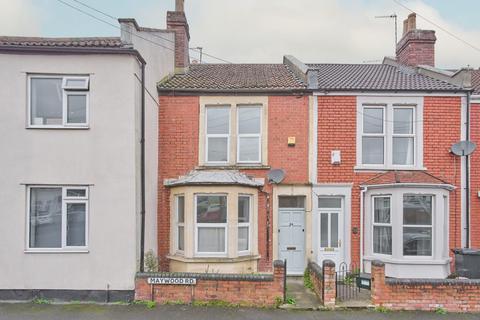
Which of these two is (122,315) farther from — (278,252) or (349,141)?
(349,141)

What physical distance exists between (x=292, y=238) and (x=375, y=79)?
566 centimetres

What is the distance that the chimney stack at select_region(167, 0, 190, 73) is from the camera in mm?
13781

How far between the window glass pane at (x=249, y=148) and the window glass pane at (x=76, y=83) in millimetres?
4568

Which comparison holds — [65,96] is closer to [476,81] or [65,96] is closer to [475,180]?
[475,180]

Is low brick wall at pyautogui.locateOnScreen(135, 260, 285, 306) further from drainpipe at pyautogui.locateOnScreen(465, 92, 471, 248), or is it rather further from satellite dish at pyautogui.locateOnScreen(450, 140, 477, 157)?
satellite dish at pyautogui.locateOnScreen(450, 140, 477, 157)

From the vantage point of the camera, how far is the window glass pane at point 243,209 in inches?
442

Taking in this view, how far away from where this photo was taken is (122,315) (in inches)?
325

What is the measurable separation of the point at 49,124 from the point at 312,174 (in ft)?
22.9

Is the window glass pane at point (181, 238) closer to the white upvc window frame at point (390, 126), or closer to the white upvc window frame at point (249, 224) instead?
the white upvc window frame at point (249, 224)

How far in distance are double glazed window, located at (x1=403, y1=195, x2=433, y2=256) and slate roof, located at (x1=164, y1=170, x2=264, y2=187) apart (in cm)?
403

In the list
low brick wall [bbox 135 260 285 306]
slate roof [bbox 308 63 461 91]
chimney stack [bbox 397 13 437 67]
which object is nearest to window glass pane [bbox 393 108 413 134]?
slate roof [bbox 308 63 461 91]

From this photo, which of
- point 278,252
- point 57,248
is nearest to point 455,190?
point 278,252

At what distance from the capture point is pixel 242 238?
1126cm

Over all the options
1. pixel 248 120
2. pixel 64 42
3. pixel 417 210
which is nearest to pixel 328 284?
pixel 417 210
